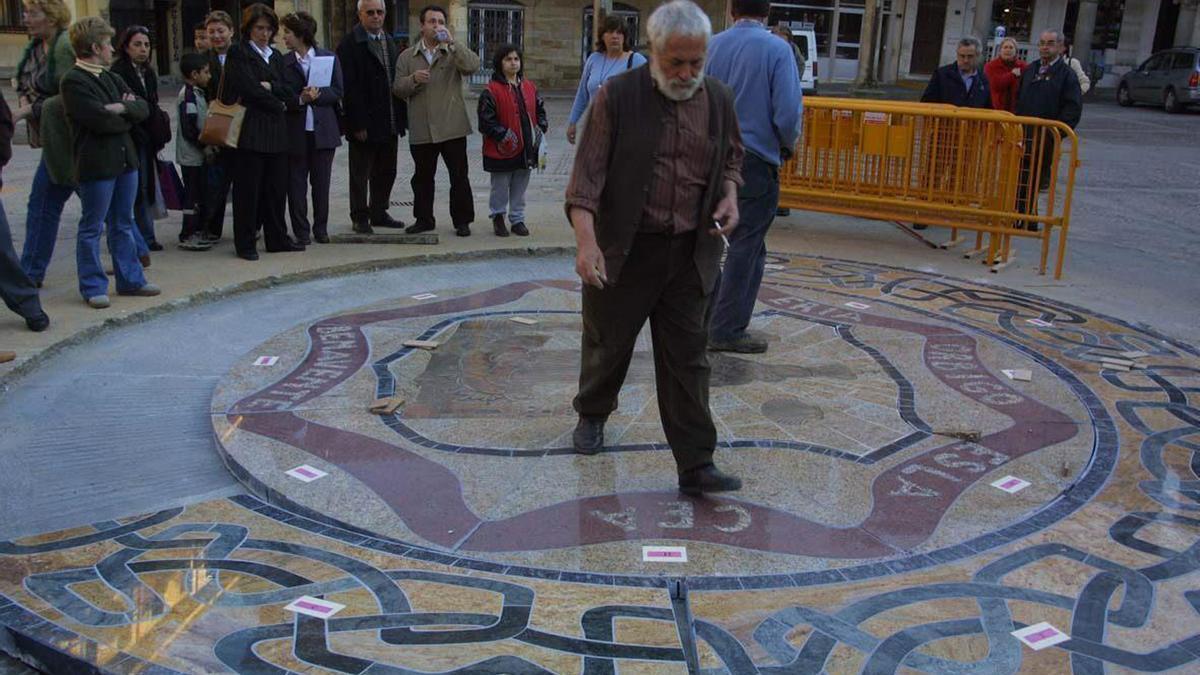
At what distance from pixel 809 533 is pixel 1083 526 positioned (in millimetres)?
1045

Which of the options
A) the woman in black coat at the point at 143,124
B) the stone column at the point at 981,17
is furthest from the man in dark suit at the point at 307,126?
the stone column at the point at 981,17

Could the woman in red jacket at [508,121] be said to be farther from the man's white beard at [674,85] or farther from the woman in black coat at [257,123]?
the man's white beard at [674,85]

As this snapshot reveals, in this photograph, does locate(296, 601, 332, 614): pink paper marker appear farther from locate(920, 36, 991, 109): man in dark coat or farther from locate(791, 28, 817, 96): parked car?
locate(791, 28, 817, 96): parked car

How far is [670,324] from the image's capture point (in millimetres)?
4141

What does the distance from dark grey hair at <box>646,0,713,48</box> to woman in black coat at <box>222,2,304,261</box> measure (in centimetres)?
469

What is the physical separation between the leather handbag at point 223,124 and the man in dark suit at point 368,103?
3.62ft

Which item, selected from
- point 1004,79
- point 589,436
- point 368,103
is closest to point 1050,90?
point 1004,79

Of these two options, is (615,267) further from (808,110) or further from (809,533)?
(808,110)

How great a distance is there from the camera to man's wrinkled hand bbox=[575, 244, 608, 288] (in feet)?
12.7

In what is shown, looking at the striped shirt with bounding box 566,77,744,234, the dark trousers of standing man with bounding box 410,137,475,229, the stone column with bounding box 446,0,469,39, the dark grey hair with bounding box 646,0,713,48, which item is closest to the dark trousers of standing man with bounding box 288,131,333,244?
the dark trousers of standing man with bounding box 410,137,475,229

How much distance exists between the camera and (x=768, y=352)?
19.8ft

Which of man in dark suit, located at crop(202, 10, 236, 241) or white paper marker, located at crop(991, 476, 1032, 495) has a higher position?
man in dark suit, located at crop(202, 10, 236, 241)

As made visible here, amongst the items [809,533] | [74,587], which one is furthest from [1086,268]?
[74,587]

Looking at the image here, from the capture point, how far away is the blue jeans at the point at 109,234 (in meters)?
6.45
